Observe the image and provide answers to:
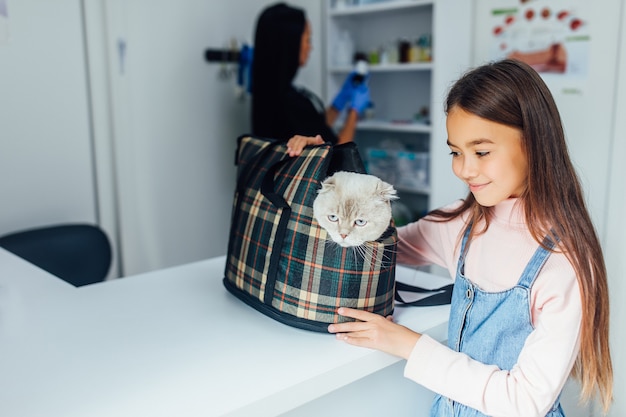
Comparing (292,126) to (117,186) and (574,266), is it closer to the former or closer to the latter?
(117,186)

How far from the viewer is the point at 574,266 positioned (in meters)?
0.79

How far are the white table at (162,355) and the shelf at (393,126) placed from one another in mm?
1781

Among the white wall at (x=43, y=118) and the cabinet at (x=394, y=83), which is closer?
the white wall at (x=43, y=118)

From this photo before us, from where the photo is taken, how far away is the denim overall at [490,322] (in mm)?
825

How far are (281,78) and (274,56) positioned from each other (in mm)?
94

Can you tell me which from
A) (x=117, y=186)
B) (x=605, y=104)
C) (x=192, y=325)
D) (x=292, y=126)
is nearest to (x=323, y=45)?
(x=292, y=126)

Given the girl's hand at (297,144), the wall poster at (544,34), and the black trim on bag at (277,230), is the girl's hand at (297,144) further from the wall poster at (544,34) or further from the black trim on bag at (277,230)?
the wall poster at (544,34)

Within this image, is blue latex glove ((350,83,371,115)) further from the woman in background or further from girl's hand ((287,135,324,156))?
girl's hand ((287,135,324,156))

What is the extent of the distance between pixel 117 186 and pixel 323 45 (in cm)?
138

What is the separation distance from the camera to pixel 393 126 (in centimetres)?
284

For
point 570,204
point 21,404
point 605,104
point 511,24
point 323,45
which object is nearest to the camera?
point 21,404

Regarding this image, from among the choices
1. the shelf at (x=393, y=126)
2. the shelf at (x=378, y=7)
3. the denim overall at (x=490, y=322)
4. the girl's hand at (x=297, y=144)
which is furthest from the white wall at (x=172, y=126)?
the denim overall at (x=490, y=322)

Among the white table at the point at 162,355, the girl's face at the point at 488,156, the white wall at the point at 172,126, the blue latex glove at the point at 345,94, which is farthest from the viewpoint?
the blue latex glove at the point at 345,94

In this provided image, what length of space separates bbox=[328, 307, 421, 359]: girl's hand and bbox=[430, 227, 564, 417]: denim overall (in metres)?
0.09
